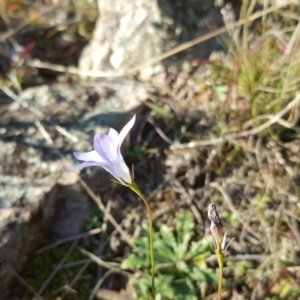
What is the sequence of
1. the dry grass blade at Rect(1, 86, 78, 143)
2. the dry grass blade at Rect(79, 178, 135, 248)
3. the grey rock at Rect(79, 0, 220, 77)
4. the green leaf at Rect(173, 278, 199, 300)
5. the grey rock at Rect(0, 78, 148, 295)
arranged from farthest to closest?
1. the grey rock at Rect(79, 0, 220, 77)
2. the dry grass blade at Rect(1, 86, 78, 143)
3. the dry grass blade at Rect(79, 178, 135, 248)
4. the grey rock at Rect(0, 78, 148, 295)
5. the green leaf at Rect(173, 278, 199, 300)

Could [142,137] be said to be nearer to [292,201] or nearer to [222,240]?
[292,201]

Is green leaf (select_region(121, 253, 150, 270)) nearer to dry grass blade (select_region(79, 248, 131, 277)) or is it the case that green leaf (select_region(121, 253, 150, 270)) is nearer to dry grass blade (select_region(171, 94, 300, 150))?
dry grass blade (select_region(79, 248, 131, 277))

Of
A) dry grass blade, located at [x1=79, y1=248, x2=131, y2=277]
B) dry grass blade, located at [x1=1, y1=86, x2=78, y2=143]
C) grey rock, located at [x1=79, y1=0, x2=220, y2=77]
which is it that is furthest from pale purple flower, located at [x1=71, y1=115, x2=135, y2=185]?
grey rock, located at [x1=79, y1=0, x2=220, y2=77]

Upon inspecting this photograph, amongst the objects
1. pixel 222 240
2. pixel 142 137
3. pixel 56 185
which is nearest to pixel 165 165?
pixel 142 137

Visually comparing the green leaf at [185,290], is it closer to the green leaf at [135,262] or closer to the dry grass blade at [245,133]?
the green leaf at [135,262]

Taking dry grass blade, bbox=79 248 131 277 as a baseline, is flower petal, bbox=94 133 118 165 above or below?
above

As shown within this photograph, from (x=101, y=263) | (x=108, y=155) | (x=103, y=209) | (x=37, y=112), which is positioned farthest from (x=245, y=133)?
(x=108, y=155)
